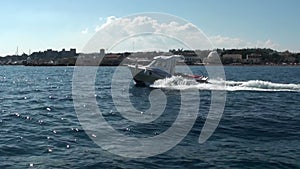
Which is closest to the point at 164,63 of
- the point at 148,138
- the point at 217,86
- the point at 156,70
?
the point at 156,70

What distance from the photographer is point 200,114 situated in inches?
1047

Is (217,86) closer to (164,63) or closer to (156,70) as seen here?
(164,63)

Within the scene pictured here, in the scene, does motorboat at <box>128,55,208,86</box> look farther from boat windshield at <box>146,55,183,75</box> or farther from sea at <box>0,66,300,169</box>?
sea at <box>0,66,300,169</box>

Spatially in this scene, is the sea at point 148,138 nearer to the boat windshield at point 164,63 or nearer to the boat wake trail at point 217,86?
the boat wake trail at point 217,86

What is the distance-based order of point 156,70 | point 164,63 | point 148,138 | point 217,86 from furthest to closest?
point 164,63 → point 156,70 → point 217,86 → point 148,138

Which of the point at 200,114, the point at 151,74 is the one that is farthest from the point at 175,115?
the point at 151,74

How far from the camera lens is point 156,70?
5128 cm

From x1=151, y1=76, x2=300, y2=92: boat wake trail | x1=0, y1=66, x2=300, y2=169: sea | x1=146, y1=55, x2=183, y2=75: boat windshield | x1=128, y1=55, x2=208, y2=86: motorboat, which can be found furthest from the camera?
x1=146, y1=55, x2=183, y2=75: boat windshield

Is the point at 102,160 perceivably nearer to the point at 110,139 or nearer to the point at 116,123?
the point at 110,139

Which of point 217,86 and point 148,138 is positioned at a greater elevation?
point 217,86

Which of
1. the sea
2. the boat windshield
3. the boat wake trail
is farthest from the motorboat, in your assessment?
the sea

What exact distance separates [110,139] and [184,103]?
16198 millimetres

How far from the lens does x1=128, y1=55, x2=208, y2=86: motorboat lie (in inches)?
2008

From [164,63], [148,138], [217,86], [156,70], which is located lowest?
[148,138]
